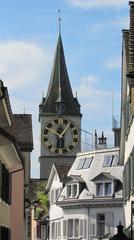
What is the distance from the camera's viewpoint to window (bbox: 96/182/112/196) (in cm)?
6557

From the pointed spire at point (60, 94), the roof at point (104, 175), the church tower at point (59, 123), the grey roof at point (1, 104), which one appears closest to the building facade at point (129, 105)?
the grey roof at point (1, 104)

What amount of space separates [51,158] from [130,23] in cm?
9844

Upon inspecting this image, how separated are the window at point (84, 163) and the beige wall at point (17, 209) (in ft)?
123

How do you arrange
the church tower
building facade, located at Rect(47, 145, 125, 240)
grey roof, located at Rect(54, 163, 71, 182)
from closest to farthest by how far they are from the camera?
1. building facade, located at Rect(47, 145, 125, 240)
2. grey roof, located at Rect(54, 163, 71, 182)
3. the church tower

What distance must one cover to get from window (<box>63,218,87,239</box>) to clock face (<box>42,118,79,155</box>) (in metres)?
54.0

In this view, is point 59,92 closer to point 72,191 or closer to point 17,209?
point 72,191

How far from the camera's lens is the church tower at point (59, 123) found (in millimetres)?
121062

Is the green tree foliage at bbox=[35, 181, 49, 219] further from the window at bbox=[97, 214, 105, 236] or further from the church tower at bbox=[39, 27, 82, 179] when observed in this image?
the church tower at bbox=[39, 27, 82, 179]

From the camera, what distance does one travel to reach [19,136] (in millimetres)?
37969

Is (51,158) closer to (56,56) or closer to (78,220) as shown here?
(56,56)

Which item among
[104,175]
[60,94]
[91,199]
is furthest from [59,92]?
[91,199]

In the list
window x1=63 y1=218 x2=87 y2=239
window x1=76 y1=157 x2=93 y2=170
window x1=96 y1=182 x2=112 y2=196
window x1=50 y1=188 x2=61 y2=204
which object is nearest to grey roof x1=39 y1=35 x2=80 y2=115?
window x1=50 y1=188 x2=61 y2=204

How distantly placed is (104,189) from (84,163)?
519 centimetres

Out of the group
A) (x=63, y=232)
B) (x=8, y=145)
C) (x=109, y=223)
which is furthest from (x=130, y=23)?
(x=63, y=232)
